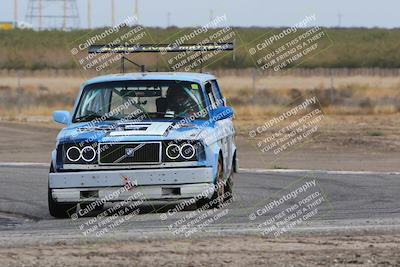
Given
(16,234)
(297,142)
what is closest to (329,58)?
(297,142)

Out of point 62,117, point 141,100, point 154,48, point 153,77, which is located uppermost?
point 154,48

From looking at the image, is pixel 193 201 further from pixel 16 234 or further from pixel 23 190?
pixel 23 190

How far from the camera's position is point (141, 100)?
1448 centimetres

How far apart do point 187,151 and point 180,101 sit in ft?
4.62

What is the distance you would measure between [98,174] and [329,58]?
236 ft

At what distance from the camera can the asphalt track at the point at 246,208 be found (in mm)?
11445

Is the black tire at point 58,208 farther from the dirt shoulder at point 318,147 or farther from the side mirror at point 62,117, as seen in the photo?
the dirt shoulder at point 318,147

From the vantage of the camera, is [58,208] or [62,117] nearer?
[58,208]

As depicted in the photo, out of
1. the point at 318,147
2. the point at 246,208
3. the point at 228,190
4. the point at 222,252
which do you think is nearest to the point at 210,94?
the point at 228,190

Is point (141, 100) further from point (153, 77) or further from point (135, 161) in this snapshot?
point (135, 161)

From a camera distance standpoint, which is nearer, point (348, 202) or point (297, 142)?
point (348, 202)

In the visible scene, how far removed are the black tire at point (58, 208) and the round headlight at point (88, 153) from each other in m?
0.48

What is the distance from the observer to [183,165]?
13.1m

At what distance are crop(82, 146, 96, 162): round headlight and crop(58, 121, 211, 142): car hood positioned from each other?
107 millimetres
